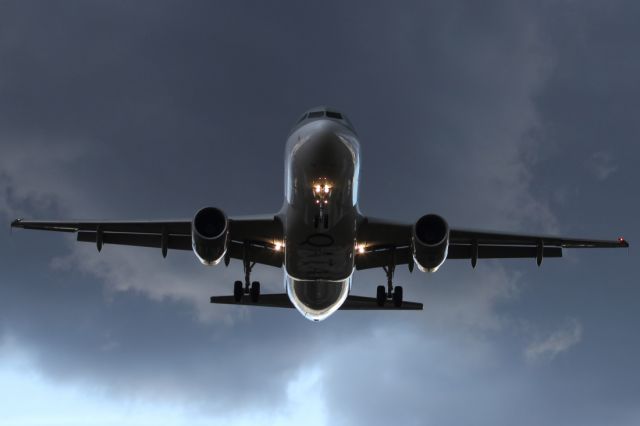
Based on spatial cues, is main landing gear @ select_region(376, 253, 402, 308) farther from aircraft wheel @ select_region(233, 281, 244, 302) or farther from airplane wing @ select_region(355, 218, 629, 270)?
aircraft wheel @ select_region(233, 281, 244, 302)

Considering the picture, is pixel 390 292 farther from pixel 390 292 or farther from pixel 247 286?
pixel 247 286

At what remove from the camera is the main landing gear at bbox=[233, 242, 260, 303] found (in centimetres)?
2519

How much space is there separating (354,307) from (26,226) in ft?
39.2

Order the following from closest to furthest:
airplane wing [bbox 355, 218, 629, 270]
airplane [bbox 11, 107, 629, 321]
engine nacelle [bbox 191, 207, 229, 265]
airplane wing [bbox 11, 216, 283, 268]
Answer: airplane [bbox 11, 107, 629, 321]
engine nacelle [bbox 191, 207, 229, 265]
airplane wing [bbox 11, 216, 283, 268]
airplane wing [bbox 355, 218, 629, 270]

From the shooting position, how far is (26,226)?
23578 mm

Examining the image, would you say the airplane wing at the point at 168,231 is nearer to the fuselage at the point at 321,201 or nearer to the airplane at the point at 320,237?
the airplane at the point at 320,237

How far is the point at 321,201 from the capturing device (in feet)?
63.5

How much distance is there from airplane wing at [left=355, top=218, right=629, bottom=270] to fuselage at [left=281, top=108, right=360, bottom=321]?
188cm

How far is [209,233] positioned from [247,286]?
5.64 metres

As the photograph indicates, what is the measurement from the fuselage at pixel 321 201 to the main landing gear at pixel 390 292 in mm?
3750

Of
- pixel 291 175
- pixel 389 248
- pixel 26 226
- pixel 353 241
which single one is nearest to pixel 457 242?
pixel 389 248

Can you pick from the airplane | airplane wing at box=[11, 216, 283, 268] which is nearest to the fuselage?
the airplane

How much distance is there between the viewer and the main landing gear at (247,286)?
82.6ft

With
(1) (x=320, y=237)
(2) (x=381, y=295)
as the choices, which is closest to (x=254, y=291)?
(2) (x=381, y=295)
